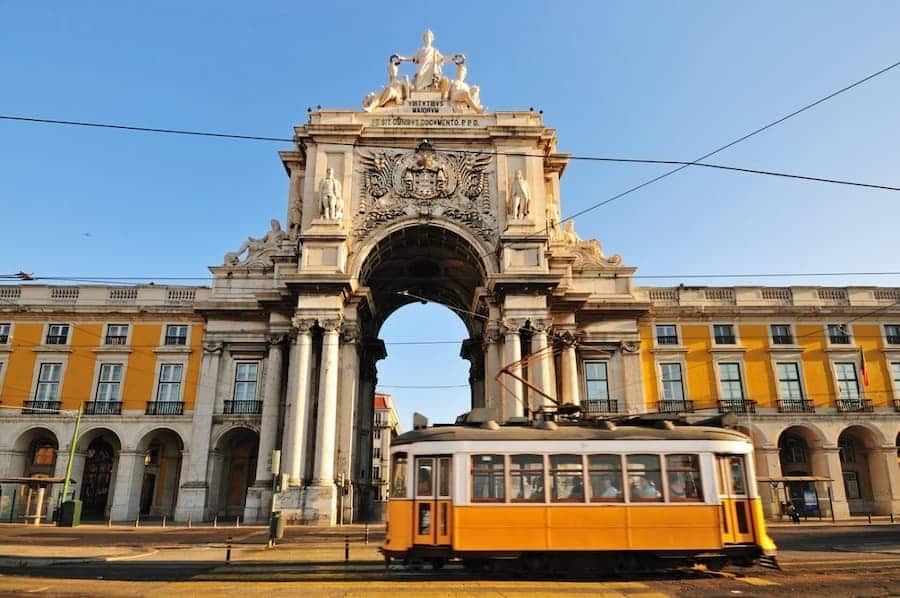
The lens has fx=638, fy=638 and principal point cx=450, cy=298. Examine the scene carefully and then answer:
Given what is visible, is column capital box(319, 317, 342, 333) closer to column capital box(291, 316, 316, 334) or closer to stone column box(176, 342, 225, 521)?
column capital box(291, 316, 316, 334)

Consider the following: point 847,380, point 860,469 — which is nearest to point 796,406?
point 847,380

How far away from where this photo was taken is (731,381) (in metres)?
39.2

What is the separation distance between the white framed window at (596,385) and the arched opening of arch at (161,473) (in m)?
24.9

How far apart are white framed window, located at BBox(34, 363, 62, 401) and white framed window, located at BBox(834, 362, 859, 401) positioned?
4770cm

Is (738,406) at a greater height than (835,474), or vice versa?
(738,406)

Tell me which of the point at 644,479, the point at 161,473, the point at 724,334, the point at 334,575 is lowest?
the point at 334,575

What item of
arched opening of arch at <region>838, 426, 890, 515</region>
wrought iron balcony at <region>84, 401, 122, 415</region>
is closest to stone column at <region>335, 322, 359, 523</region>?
wrought iron balcony at <region>84, 401, 122, 415</region>

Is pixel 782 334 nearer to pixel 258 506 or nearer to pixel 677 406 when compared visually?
pixel 677 406

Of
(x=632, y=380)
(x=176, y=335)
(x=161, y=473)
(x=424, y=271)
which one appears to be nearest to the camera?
(x=632, y=380)

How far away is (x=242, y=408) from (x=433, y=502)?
26234mm

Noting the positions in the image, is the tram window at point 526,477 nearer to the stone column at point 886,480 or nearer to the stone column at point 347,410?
the stone column at point 347,410

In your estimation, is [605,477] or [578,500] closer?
[578,500]

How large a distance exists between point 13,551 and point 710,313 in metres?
36.5

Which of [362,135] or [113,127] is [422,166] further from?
[113,127]
